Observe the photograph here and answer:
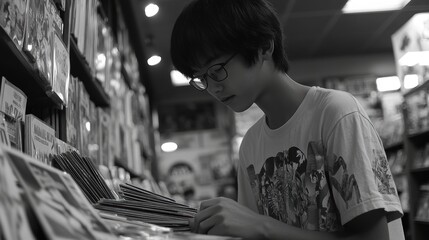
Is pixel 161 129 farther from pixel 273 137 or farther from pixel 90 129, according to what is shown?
pixel 273 137

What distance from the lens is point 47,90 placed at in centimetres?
124

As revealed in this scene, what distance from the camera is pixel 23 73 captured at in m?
1.16

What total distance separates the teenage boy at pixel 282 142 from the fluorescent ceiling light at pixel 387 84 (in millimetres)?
5863

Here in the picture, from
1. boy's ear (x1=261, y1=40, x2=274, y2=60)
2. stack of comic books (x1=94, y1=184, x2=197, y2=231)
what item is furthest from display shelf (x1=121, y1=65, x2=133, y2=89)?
stack of comic books (x1=94, y1=184, x2=197, y2=231)

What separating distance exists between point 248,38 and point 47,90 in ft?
1.78

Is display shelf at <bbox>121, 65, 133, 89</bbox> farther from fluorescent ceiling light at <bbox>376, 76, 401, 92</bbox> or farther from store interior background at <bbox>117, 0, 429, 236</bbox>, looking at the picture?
fluorescent ceiling light at <bbox>376, 76, 401, 92</bbox>

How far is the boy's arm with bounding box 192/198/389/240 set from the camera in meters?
0.87

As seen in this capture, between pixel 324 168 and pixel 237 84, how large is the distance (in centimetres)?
29

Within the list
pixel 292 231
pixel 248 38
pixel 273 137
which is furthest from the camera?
pixel 273 137

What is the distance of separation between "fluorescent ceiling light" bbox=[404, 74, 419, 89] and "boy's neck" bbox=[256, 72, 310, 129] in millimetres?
3376

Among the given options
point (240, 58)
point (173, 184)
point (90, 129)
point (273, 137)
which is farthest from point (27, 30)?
point (173, 184)

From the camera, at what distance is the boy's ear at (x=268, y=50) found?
123 cm

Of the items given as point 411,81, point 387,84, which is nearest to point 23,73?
point 411,81

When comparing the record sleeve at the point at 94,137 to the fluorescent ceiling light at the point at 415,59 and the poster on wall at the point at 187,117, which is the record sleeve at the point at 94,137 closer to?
the fluorescent ceiling light at the point at 415,59
